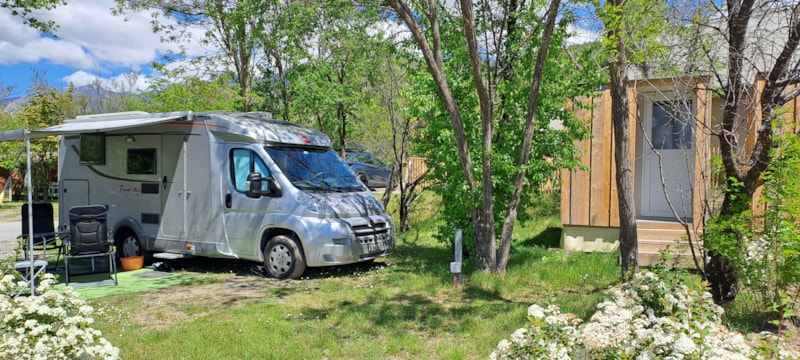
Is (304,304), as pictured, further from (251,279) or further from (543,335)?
(543,335)

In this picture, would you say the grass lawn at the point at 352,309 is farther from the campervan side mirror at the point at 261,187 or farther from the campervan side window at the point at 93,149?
the campervan side window at the point at 93,149

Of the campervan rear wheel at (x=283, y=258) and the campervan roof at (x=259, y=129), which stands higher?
the campervan roof at (x=259, y=129)

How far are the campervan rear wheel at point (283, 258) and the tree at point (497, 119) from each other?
2.42 meters

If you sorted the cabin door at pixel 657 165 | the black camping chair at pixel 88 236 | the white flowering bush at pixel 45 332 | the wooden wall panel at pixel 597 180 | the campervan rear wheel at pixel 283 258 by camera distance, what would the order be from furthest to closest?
the cabin door at pixel 657 165 → the wooden wall panel at pixel 597 180 → the campervan rear wheel at pixel 283 258 → the black camping chair at pixel 88 236 → the white flowering bush at pixel 45 332

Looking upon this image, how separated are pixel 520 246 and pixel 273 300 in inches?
208

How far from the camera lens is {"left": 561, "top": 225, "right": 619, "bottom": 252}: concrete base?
959 cm

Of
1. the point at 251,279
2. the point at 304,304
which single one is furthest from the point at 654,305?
the point at 251,279

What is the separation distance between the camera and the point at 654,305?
4273 mm

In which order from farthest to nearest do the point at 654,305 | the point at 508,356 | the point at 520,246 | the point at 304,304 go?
the point at 520,246 → the point at 304,304 → the point at 654,305 → the point at 508,356

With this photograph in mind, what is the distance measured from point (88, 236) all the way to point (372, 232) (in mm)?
4087

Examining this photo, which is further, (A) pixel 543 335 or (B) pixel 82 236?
(B) pixel 82 236

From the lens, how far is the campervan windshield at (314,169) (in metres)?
8.57

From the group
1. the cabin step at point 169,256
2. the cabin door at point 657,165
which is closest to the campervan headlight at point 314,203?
the cabin step at point 169,256

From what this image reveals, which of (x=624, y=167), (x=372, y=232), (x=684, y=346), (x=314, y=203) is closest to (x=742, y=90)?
(x=624, y=167)
